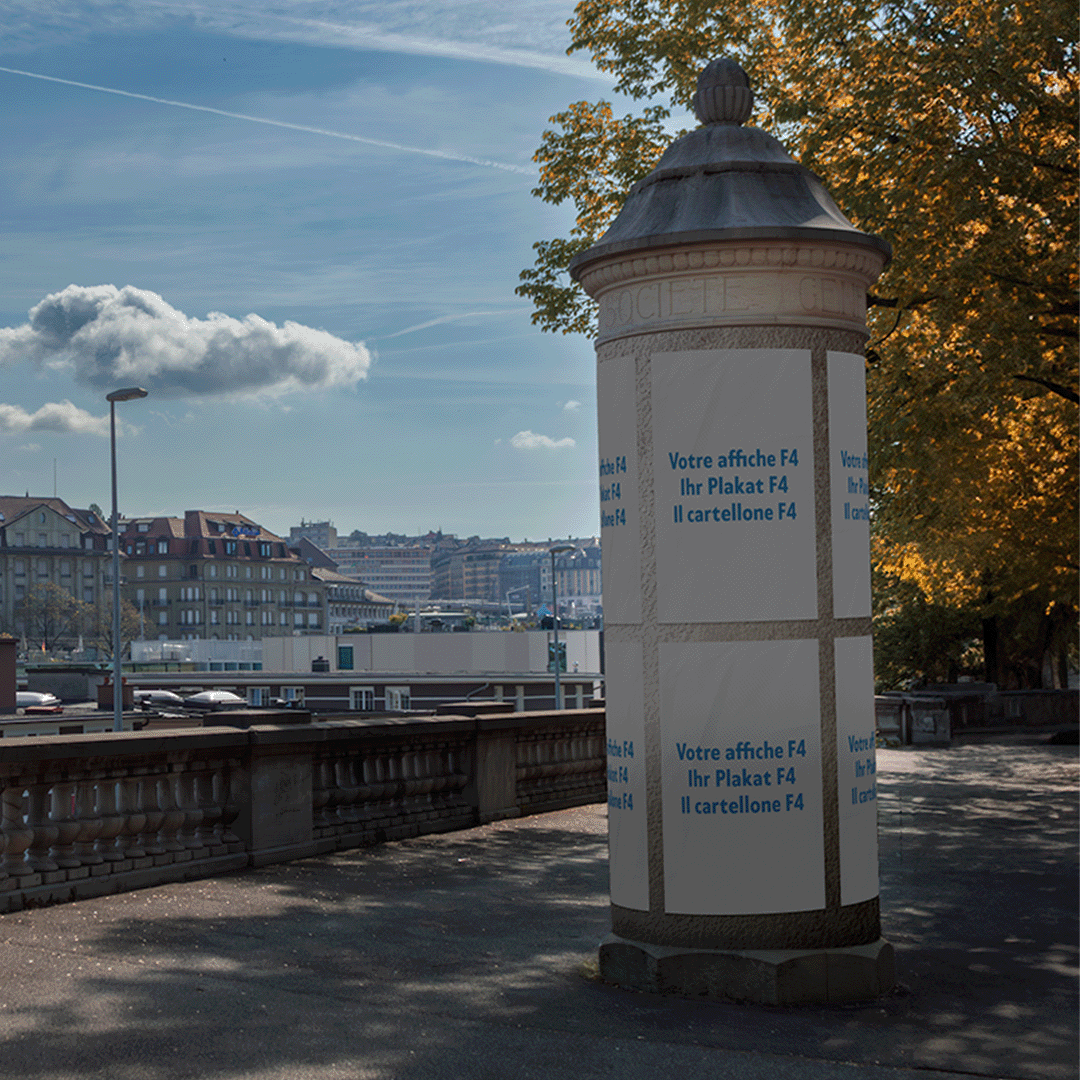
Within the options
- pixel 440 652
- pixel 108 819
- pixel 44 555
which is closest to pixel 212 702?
pixel 440 652

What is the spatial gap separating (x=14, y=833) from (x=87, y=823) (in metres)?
0.53

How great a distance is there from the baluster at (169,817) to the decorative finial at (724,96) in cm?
546

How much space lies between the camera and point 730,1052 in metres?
5.36

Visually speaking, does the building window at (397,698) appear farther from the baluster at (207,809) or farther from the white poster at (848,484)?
the white poster at (848,484)

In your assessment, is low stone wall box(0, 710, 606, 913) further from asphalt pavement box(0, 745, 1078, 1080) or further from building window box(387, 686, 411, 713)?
building window box(387, 686, 411, 713)

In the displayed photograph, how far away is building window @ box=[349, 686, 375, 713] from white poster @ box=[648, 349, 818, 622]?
A: 77773 mm

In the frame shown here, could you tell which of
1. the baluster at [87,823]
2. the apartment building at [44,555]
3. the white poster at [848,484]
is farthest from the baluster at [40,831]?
the apartment building at [44,555]

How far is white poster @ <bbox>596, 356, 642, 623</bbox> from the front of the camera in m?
6.62

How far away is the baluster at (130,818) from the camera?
27.6 feet

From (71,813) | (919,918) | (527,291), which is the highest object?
(527,291)

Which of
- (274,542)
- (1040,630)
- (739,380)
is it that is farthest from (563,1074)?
(274,542)

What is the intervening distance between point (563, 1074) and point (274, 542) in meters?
166

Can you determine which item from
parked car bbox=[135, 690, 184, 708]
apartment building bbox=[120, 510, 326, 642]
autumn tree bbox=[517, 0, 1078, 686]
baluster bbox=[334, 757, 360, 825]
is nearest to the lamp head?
autumn tree bbox=[517, 0, 1078, 686]

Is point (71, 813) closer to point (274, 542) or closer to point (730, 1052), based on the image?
point (730, 1052)
